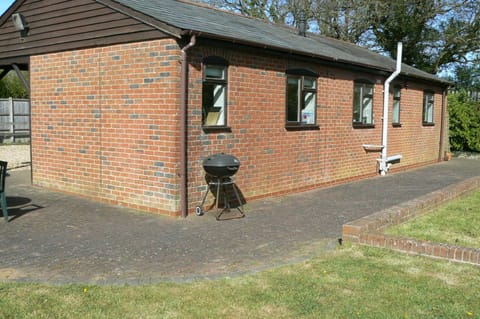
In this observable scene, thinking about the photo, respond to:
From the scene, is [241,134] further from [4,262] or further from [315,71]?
[4,262]

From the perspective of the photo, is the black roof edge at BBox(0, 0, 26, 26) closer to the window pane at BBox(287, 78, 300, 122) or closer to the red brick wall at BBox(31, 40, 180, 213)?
the red brick wall at BBox(31, 40, 180, 213)

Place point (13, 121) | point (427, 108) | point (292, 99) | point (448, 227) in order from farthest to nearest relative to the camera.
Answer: point (13, 121)
point (427, 108)
point (292, 99)
point (448, 227)

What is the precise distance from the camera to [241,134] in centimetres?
938

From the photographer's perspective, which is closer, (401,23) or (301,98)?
(301,98)

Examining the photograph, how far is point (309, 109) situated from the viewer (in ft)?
37.8

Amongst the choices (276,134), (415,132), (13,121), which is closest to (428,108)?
(415,132)

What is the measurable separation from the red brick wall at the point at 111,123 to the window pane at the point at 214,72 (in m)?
0.69

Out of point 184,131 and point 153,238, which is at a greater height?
point 184,131

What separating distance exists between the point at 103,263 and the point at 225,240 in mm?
1774

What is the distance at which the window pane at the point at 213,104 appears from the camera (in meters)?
8.61

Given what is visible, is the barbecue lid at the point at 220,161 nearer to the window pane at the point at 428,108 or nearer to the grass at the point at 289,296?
the grass at the point at 289,296

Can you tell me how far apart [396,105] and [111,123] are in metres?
10.1

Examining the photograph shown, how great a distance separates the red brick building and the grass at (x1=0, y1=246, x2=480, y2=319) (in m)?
3.51

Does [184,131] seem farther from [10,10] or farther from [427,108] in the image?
[427,108]
